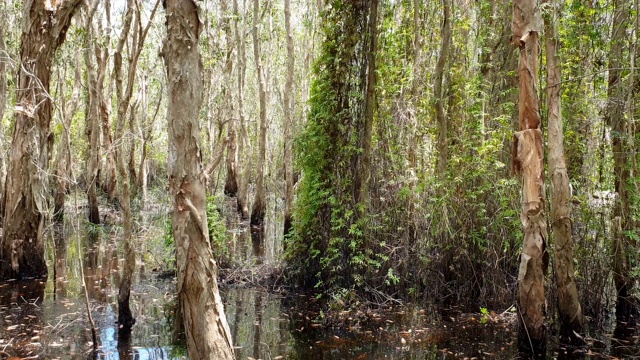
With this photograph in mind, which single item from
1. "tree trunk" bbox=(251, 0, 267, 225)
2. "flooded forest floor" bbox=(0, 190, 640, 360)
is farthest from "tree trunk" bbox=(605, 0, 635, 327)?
"tree trunk" bbox=(251, 0, 267, 225)

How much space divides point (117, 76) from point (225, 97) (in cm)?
1181

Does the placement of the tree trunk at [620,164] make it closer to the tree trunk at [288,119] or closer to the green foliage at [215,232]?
the green foliage at [215,232]

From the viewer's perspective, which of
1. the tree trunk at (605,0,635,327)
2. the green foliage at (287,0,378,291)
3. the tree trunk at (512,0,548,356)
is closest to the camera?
the tree trunk at (512,0,548,356)

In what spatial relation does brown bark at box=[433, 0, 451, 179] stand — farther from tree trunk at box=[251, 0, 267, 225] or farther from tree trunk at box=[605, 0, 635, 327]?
tree trunk at box=[251, 0, 267, 225]

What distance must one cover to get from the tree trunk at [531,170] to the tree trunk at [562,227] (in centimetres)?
55

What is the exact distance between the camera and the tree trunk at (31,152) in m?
9.53

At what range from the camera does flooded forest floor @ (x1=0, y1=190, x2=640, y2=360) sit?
6.72 meters

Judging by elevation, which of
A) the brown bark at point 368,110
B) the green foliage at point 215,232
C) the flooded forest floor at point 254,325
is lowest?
the flooded forest floor at point 254,325

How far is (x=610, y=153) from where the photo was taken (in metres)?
7.97

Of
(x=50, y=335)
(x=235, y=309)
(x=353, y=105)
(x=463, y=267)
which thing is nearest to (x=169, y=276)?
(x=235, y=309)

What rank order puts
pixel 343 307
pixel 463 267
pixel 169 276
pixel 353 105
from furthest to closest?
pixel 169 276
pixel 353 105
pixel 463 267
pixel 343 307

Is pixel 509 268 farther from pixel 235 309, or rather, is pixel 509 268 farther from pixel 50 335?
pixel 50 335

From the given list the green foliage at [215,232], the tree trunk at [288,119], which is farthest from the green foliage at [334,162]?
the tree trunk at [288,119]

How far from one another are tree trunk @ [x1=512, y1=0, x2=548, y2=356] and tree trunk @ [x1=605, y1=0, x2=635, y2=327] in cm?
160
